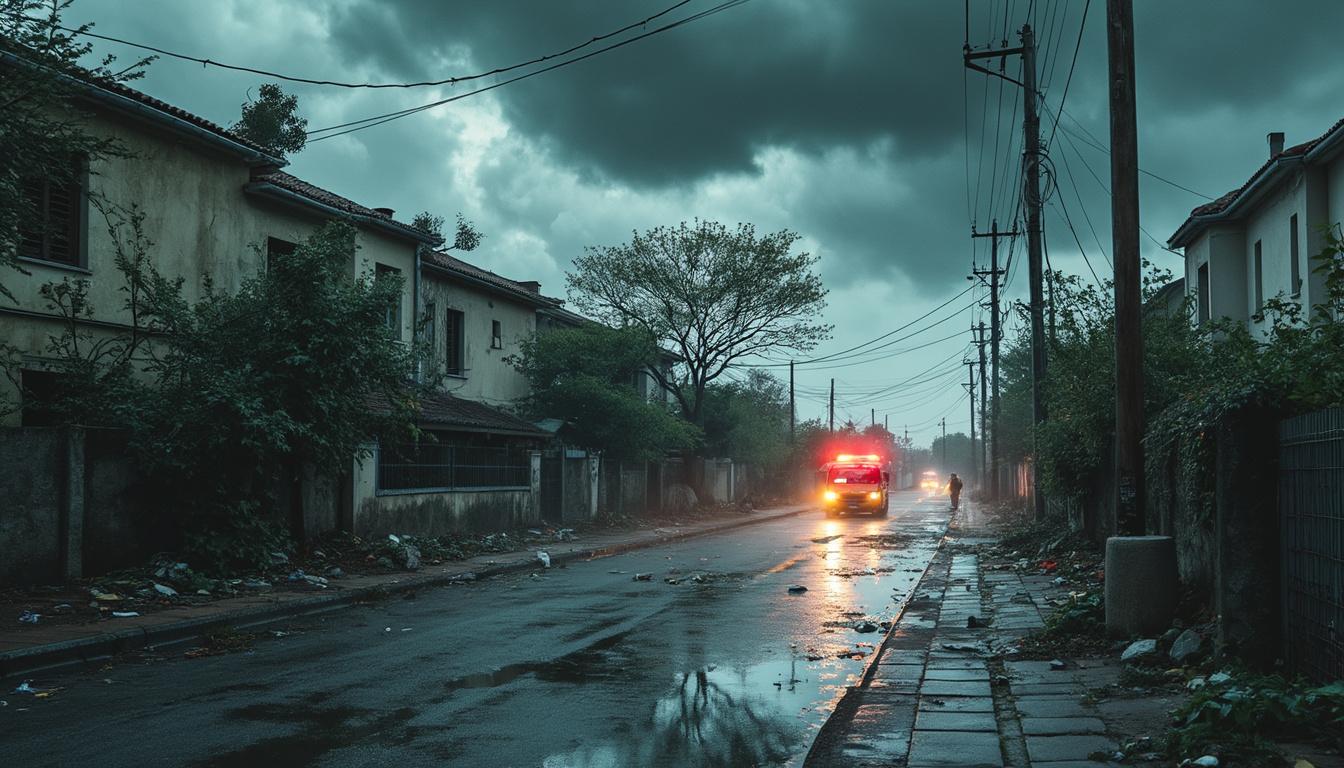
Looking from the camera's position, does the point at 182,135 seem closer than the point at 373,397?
Yes

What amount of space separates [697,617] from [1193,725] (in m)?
7.06

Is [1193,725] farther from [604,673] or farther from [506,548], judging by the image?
[506,548]

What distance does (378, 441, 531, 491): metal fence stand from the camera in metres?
21.9

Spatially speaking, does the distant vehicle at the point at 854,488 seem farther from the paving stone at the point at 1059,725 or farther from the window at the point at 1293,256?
the paving stone at the point at 1059,725

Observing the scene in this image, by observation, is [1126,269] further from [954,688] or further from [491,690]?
[491,690]

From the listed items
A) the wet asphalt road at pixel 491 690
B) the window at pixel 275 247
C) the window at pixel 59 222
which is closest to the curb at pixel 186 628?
the wet asphalt road at pixel 491 690

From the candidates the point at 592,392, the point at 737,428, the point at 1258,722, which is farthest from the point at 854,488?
the point at 1258,722

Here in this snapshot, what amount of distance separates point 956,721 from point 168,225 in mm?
16107

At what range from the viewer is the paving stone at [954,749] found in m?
5.95

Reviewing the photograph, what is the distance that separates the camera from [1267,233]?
24344mm

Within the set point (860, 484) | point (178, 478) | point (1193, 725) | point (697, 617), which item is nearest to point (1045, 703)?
point (1193, 725)

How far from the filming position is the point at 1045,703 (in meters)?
7.45

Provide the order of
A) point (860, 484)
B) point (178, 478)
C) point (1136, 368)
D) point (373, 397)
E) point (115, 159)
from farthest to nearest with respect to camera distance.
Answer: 1. point (860, 484)
2. point (373, 397)
3. point (115, 159)
4. point (178, 478)
5. point (1136, 368)

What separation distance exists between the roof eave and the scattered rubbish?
597 inches
